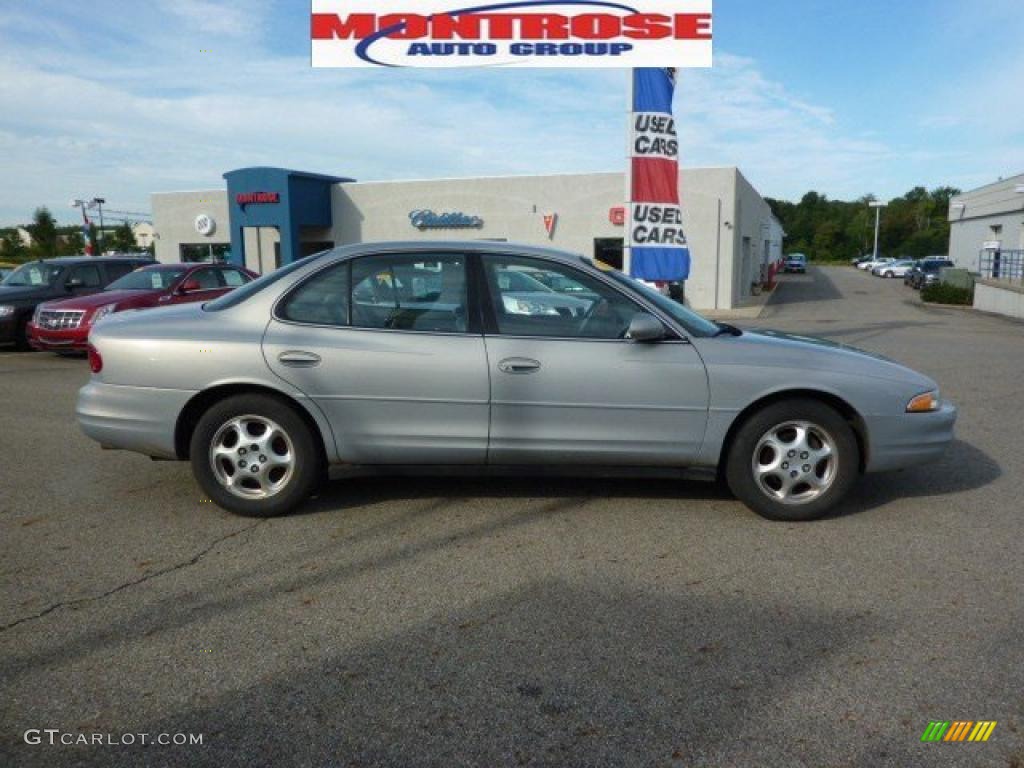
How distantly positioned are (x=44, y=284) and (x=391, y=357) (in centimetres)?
1225

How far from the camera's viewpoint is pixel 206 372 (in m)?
4.81

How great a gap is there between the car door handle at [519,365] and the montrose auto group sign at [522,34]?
9.01m

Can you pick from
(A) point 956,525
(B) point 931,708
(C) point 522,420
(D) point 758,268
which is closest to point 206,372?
(C) point 522,420

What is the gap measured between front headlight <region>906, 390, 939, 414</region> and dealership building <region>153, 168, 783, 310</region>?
23856mm

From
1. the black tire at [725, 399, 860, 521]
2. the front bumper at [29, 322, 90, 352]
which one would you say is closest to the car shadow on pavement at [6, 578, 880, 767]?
the black tire at [725, 399, 860, 521]

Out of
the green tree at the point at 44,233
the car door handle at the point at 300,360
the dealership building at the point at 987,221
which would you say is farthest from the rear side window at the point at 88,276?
the green tree at the point at 44,233

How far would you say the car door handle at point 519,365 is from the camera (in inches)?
187

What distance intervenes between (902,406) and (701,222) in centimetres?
2442

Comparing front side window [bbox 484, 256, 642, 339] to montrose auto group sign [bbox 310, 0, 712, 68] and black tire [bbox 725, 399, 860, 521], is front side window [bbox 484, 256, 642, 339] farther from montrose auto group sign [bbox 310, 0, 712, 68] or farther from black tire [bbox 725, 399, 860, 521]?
montrose auto group sign [bbox 310, 0, 712, 68]

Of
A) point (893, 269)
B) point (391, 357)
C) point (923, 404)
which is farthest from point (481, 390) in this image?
point (893, 269)

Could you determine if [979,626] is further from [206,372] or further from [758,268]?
[758,268]

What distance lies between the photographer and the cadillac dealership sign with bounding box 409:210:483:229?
30.8 m

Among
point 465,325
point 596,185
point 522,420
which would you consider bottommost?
point 522,420

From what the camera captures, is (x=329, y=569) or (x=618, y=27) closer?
(x=329, y=569)
